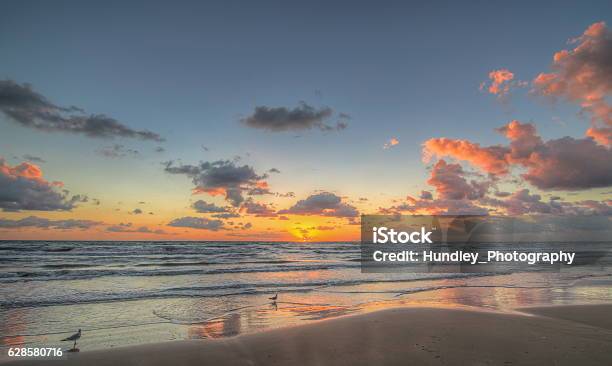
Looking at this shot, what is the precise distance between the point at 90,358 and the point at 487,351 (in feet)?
28.0

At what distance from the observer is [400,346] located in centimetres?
832

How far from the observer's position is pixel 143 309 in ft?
46.8

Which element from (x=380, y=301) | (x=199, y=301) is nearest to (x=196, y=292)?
(x=199, y=301)

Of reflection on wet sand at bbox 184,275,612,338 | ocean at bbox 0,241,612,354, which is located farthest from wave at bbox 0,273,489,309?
reflection on wet sand at bbox 184,275,612,338

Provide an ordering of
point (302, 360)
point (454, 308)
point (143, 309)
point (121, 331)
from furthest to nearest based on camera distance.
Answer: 1. point (143, 309)
2. point (454, 308)
3. point (121, 331)
4. point (302, 360)

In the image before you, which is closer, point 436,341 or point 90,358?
point 90,358

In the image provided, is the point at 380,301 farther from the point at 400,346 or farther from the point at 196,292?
the point at 196,292

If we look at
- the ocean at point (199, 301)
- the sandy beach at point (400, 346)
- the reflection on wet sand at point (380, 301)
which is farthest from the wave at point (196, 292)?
the sandy beach at point (400, 346)

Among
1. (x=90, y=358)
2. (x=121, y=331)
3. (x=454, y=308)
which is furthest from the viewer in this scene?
(x=454, y=308)

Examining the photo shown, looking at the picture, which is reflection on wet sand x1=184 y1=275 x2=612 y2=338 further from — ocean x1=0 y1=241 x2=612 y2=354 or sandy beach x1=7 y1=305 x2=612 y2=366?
sandy beach x1=7 y1=305 x2=612 y2=366

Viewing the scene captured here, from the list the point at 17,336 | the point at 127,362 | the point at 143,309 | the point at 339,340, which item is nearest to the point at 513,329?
the point at 339,340

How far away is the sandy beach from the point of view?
7438mm

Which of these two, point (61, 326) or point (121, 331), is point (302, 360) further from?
point (61, 326)

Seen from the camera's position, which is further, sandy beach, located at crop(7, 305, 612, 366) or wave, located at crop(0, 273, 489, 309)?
wave, located at crop(0, 273, 489, 309)
